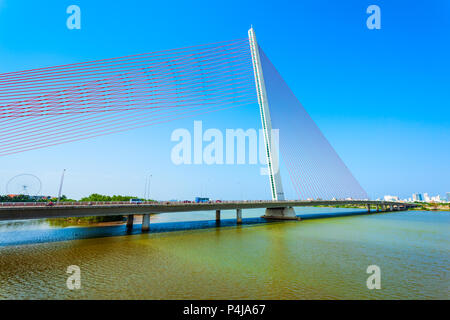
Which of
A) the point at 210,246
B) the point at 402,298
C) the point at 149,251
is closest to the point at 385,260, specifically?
the point at 402,298

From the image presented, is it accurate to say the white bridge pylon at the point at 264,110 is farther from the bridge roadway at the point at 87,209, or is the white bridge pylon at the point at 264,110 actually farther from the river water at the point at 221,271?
the river water at the point at 221,271

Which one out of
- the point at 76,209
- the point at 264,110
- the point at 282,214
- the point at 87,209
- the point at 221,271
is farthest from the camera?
the point at 282,214

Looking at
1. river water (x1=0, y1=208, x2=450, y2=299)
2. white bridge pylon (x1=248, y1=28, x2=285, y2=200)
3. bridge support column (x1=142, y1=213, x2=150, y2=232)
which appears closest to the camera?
river water (x1=0, y1=208, x2=450, y2=299)

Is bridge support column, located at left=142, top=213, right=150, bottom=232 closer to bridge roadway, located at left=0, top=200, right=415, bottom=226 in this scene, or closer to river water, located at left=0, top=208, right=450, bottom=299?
bridge roadway, located at left=0, top=200, right=415, bottom=226

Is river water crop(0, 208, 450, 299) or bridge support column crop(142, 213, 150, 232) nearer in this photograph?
river water crop(0, 208, 450, 299)

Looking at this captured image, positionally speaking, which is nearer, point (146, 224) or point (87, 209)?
point (87, 209)

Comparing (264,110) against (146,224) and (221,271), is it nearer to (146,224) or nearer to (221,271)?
(146,224)

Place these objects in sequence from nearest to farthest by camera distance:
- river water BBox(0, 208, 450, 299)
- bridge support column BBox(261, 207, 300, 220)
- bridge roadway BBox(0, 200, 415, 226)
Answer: river water BBox(0, 208, 450, 299), bridge roadway BBox(0, 200, 415, 226), bridge support column BBox(261, 207, 300, 220)

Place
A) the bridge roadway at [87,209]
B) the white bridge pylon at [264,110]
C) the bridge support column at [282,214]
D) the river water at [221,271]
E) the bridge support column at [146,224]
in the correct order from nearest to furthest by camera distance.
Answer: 1. the river water at [221,271]
2. the bridge roadway at [87,209]
3. the bridge support column at [146,224]
4. the white bridge pylon at [264,110]
5. the bridge support column at [282,214]

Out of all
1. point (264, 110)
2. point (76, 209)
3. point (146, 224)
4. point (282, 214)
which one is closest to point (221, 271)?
point (76, 209)

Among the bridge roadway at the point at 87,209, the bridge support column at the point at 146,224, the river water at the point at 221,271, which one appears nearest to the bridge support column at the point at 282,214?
the bridge roadway at the point at 87,209

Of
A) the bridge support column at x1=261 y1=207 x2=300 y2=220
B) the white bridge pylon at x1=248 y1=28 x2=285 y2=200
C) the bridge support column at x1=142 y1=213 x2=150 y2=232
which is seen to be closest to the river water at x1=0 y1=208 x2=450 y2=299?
the bridge support column at x1=142 y1=213 x2=150 y2=232

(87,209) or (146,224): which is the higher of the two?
(87,209)

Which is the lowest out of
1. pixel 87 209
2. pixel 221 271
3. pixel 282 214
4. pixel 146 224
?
pixel 282 214
